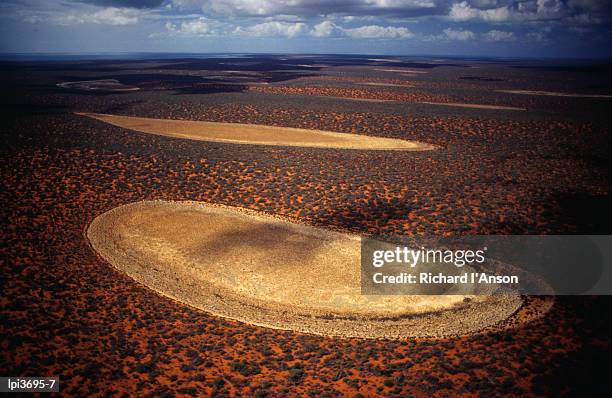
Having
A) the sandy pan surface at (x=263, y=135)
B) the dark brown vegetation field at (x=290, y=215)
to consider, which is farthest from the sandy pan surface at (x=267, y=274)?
the sandy pan surface at (x=263, y=135)

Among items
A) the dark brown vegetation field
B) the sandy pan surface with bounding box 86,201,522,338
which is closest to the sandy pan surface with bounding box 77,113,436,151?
the dark brown vegetation field

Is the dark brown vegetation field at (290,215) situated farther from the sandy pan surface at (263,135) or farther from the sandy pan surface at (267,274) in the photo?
the sandy pan surface at (263,135)

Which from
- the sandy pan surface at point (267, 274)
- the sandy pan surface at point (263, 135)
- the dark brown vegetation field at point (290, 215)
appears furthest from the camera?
the sandy pan surface at point (263, 135)


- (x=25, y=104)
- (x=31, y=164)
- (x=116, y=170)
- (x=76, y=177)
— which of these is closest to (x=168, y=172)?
(x=116, y=170)

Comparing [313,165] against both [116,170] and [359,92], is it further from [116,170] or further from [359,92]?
[359,92]

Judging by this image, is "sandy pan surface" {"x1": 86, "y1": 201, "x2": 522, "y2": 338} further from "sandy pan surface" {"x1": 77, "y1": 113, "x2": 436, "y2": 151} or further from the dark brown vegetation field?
"sandy pan surface" {"x1": 77, "y1": 113, "x2": 436, "y2": 151}

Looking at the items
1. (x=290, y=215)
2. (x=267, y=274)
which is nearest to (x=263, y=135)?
(x=290, y=215)

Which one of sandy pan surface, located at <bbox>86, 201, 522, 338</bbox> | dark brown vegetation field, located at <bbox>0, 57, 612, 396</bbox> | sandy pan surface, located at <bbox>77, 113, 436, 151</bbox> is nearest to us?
dark brown vegetation field, located at <bbox>0, 57, 612, 396</bbox>
